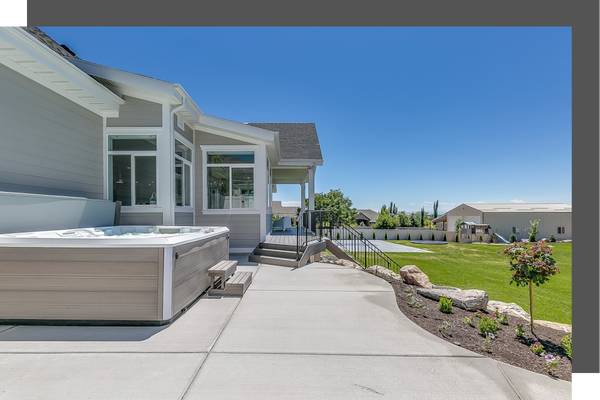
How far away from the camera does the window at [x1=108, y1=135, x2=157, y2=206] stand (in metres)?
5.56

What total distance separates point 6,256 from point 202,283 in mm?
2081

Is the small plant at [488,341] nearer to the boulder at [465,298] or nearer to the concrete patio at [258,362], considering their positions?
the concrete patio at [258,362]

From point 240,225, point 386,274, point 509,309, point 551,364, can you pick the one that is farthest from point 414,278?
point 240,225

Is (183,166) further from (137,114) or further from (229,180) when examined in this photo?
(137,114)

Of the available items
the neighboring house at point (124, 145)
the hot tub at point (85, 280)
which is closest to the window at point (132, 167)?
the neighboring house at point (124, 145)

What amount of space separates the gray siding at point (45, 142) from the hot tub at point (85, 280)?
160cm

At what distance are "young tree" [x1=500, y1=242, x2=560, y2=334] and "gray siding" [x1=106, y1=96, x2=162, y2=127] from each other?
6.60m

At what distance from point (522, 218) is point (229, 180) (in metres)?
36.1

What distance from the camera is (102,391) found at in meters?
1.74

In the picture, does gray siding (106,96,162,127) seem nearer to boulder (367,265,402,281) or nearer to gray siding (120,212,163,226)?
gray siding (120,212,163,226)

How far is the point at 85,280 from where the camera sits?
9.03 ft
